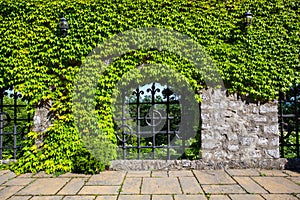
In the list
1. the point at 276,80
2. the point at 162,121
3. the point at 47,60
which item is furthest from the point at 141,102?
the point at 276,80

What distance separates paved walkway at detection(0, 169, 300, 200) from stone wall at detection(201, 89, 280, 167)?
0.80 feet

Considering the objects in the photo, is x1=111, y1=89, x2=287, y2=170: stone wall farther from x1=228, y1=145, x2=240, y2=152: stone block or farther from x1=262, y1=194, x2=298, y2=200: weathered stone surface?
x1=262, y1=194, x2=298, y2=200: weathered stone surface

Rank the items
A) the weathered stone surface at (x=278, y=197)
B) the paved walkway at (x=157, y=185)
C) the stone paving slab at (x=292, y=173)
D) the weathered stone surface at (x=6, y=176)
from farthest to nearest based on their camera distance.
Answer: the stone paving slab at (x=292, y=173)
the weathered stone surface at (x=6, y=176)
the paved walkway at (x=157, y=185)
the weathered stone surface at (x=278, y=197)

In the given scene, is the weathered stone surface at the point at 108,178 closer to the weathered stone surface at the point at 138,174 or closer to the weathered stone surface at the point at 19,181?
the weathered stone surface at the point at 138,174

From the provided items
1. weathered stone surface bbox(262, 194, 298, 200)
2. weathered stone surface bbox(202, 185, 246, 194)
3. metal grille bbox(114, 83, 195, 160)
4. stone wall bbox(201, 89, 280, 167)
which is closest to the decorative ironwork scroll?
metal grille bbox(114, 83, 195, 160)

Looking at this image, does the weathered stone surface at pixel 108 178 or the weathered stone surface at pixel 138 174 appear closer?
the weathered stone surface at pixel 108 178

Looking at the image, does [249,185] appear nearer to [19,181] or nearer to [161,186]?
[161,186]

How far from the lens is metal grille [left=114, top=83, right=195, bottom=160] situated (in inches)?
133

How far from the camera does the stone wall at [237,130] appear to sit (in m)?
3.23

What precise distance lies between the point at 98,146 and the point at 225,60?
233 cm

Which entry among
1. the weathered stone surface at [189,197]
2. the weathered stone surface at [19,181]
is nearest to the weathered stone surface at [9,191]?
the weathered stone surface at [19,181]

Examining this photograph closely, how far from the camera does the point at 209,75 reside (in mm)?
3238

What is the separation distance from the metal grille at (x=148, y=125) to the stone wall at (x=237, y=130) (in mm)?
466

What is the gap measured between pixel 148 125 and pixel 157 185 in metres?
1.11
